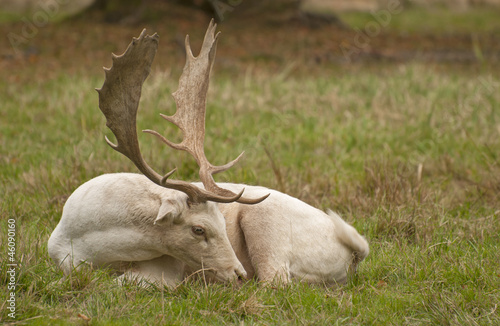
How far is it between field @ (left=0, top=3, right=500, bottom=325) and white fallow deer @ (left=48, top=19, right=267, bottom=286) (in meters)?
0.14

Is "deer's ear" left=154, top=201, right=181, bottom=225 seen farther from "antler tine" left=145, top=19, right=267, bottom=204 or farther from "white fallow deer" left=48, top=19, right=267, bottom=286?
"antler tine" left=145, top=19, right=267, bottom=204

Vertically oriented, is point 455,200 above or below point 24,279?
below

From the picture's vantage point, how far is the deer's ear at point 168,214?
131 inches

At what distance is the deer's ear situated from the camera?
10.9ft

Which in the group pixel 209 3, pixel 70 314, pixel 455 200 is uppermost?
pixel 209 3

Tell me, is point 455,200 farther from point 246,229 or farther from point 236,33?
point 236,33

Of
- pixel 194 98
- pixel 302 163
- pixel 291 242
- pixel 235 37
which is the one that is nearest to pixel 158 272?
pixel 291 242

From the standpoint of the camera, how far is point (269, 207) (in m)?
3.91

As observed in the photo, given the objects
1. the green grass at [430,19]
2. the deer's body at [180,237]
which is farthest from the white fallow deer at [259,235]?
the green grass at [430,19]

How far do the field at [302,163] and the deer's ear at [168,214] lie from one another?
1.28ft

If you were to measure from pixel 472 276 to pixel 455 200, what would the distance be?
72.3 inches

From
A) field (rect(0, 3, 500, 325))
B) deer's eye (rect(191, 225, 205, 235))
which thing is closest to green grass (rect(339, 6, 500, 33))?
field (rect(0, 3, 500, 325))

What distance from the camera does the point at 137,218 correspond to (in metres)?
3.52

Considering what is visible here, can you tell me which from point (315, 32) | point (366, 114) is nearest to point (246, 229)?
point (366, 114)
